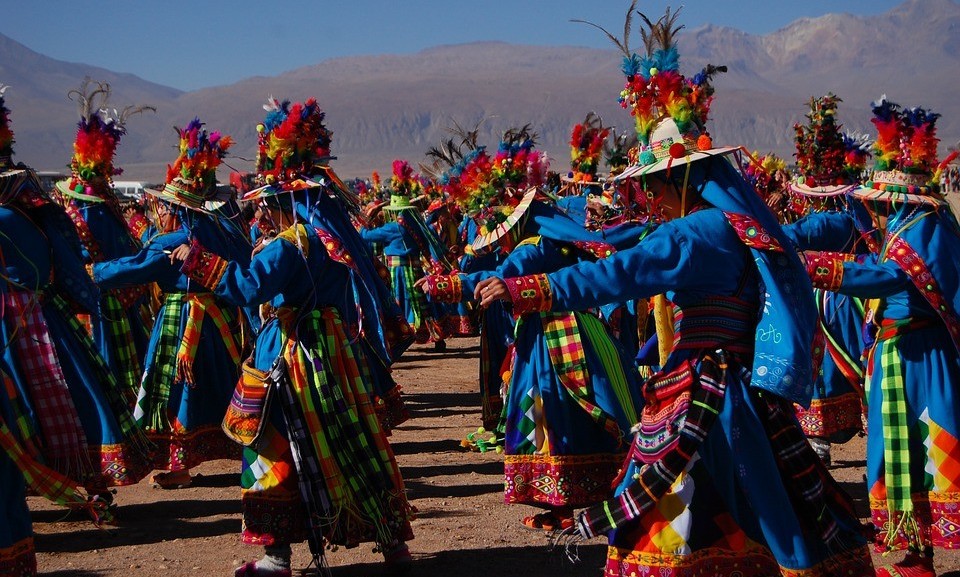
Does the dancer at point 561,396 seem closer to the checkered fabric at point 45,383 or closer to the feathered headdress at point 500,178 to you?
the feathered headdress at point 500,178

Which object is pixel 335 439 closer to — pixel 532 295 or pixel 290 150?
pixel 290 150

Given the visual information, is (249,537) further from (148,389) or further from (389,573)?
(148,389)

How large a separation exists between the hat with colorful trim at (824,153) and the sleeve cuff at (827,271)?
4053mm

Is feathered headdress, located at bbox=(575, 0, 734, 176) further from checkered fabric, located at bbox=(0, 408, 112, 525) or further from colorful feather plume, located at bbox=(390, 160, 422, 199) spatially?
colorful feather plume, located at bbox=(390, 160, 422, 199)

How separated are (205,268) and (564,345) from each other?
2.26 meters

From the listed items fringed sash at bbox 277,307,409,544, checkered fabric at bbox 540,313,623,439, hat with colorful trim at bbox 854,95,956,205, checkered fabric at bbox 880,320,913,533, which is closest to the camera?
checkered fabric at bbox 880,320,913,533

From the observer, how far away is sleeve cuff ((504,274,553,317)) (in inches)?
157

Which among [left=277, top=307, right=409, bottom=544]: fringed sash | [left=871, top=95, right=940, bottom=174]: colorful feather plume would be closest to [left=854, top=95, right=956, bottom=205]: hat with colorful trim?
[left=871, top=95, right=940, bottom=174]: colorful feather plume

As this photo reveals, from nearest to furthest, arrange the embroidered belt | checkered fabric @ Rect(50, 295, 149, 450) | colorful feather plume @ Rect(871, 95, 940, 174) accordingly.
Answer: the embroidered belt, colorful feather plume @ Rect(871, 95, 940, 174), checkered fabric @ Rect(50, 295, 149, 450)

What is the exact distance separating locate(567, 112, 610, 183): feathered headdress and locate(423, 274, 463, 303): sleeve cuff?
7204 mm

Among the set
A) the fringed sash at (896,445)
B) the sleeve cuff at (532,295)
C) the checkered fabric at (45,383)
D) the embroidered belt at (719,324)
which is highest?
the sleeve cuff at (532,295)

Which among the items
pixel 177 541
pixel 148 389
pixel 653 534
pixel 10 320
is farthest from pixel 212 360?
pixel 653 534

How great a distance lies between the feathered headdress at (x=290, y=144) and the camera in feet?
19.5

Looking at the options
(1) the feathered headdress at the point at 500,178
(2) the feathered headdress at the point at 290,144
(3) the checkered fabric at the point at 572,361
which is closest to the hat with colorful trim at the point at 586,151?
(1) the feathered headdress at the point at 500,178
